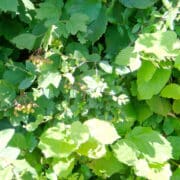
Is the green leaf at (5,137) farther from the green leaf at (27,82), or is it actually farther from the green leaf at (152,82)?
the green leaf at (152,82)

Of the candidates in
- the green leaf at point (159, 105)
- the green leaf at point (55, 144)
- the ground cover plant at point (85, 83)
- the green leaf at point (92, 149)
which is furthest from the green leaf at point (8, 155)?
the green leaf at point (159, 105)

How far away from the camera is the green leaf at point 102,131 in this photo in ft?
5.07

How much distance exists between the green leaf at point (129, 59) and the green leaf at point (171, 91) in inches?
8.5

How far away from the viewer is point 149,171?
64.4 inches

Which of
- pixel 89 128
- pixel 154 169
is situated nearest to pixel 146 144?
pixel 154 169

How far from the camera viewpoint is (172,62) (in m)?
1.64

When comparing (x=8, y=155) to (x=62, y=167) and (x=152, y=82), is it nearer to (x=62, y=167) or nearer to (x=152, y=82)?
(x=62, y=167)

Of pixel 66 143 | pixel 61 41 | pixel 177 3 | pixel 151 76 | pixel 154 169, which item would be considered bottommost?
pixel 154 169

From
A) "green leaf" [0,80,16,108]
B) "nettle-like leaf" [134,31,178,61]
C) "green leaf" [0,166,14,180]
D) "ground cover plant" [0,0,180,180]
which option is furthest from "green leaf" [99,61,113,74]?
"green leaf" [0,166,14,180]

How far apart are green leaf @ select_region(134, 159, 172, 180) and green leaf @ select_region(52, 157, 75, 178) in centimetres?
25

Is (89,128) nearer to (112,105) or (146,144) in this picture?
(112,105)

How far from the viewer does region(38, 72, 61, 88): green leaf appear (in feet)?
4.86

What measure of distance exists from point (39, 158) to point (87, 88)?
1.15 feet

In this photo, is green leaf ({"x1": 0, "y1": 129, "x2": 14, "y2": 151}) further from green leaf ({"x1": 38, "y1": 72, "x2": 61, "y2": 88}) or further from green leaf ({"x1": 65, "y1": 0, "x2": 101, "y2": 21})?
green leaf ({"x1": 65, "y1": 0, "x2": 101, "y2": 21})
